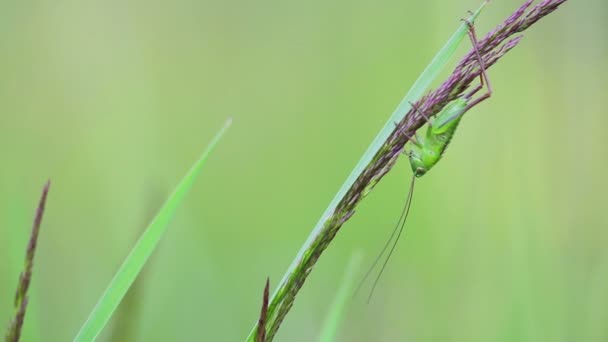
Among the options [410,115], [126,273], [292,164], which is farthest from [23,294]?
[292,164]

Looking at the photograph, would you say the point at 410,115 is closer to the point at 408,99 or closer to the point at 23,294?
the point at 408,99

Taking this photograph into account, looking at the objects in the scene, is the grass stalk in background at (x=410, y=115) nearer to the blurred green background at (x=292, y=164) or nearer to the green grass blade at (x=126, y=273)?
the green grass blade at (x=126, y=273)

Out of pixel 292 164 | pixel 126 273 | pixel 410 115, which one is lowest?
pixel 292 164

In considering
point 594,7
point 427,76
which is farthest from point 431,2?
point 427,76

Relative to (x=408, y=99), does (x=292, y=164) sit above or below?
below

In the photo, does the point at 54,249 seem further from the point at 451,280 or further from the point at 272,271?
the point at 451,280

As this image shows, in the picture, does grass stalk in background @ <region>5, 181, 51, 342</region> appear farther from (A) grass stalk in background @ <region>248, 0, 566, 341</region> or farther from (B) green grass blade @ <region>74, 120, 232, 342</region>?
(A) grass stalk in background @ <region>248, 0, 566, 341</region>
